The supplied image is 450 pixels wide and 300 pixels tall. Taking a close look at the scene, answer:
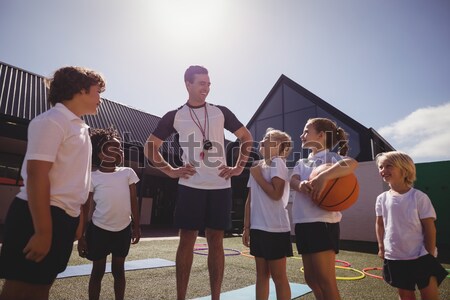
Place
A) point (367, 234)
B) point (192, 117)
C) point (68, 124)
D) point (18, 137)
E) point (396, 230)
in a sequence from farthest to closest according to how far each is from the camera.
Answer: point (367, 234) < point (18, 137) < point (192, 117) < point (396, 230) < point (68, 124)

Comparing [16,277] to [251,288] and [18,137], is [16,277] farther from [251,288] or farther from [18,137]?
[18,137]

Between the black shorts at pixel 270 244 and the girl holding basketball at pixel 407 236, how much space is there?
104 cm

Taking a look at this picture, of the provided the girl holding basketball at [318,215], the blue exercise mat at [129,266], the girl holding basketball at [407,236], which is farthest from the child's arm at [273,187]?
the blue exercise mat at [129,266]

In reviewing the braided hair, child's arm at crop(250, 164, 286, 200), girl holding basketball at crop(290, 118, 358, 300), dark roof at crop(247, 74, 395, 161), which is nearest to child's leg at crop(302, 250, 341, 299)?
girl holding basketball at crop(290, 118, 358, 300)

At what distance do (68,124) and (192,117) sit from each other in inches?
58.0

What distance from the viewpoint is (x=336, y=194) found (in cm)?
240

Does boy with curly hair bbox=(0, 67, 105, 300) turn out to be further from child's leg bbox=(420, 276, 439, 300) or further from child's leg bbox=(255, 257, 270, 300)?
child's leg bbox=(420, 276, 439, 300)

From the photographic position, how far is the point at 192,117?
3031 mm

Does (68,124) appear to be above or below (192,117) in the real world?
below

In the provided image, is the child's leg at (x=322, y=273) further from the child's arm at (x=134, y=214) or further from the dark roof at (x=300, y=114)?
A: the dark roof at (x=300, y=114)

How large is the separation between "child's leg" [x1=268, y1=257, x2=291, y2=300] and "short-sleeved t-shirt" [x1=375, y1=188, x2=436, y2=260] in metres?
1.11

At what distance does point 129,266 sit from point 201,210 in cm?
310

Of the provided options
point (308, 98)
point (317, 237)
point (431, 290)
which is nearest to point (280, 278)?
point (317, 237)

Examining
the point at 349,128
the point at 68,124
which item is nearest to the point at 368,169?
the point at 349,128
